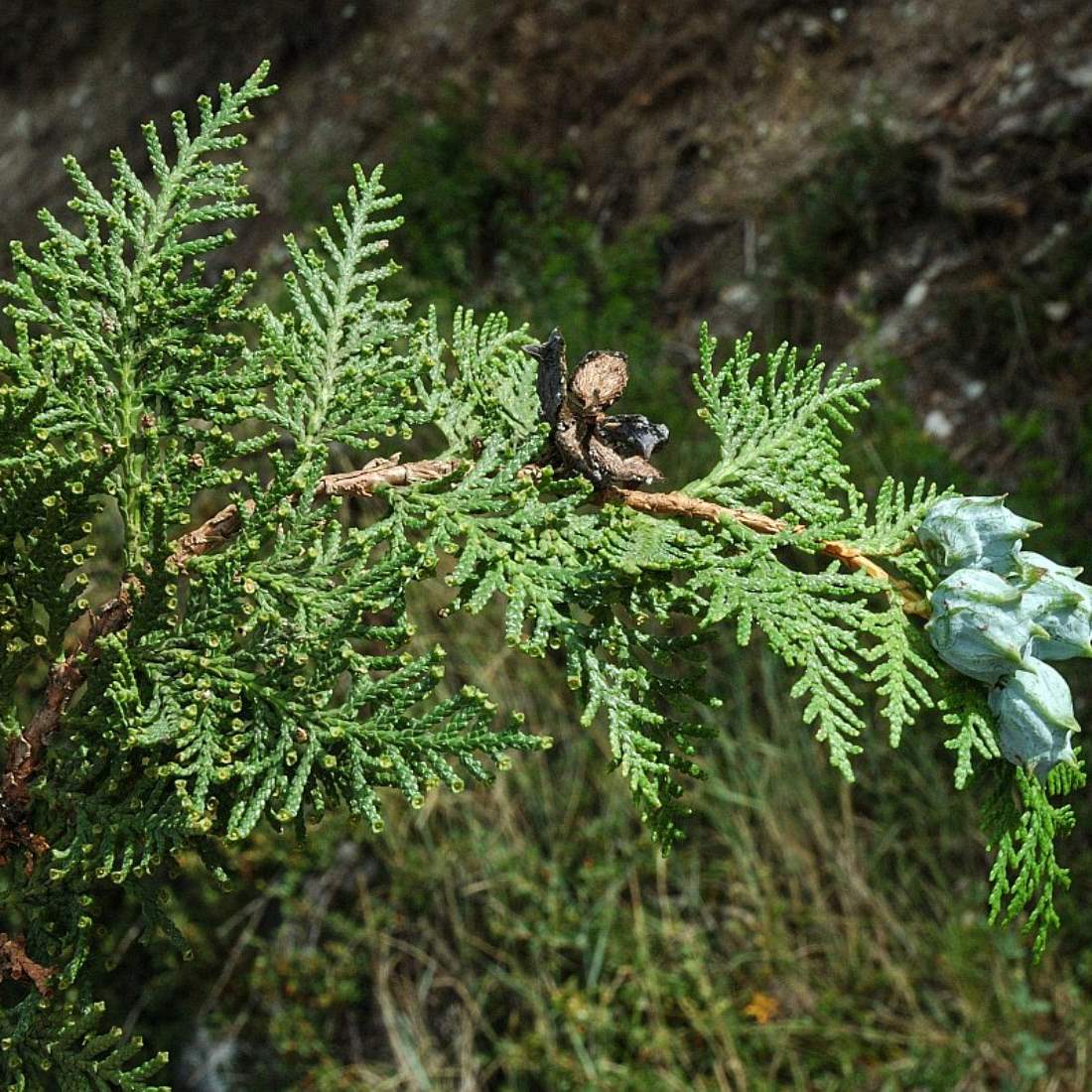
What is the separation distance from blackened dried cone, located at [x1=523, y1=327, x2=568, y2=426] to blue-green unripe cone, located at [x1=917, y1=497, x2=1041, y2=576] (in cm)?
30

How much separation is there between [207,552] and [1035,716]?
2.09 feet

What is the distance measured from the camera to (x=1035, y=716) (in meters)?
0.80

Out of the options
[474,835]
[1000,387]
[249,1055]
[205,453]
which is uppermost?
[1000,387]

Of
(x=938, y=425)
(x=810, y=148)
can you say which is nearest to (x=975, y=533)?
(x=938, y=425)

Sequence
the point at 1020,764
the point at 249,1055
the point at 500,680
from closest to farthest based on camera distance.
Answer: the point at 1020,764 → the point at 249,1055 → the point at 500,680

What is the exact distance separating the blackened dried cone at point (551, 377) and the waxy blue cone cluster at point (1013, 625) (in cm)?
31

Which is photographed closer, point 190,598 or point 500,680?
point 190,598

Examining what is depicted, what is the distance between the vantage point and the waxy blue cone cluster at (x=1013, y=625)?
789 millimetres

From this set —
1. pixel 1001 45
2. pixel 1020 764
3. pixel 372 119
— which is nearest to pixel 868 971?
pixel 1020 764

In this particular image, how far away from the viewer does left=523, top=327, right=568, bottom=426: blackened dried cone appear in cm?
86

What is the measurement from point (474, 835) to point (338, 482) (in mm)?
1887

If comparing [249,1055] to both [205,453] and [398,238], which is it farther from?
[398,238]

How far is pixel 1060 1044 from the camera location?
235 cm

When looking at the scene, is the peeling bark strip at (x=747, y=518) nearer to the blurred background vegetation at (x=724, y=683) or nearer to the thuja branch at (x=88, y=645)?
the thuja branch at (x=88, y=645)
